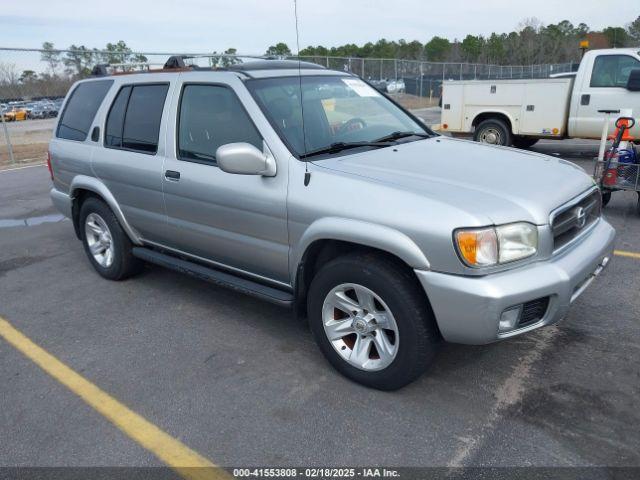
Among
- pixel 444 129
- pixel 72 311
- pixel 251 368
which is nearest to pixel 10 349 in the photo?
pixel 72 311

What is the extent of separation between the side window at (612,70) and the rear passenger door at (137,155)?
846 cm

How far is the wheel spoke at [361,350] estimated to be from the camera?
3236mm

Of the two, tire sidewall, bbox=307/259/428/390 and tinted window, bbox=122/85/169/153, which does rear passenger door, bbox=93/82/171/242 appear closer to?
tinted window, bbox=122/85/169/153

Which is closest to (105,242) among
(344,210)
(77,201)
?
(77,201)

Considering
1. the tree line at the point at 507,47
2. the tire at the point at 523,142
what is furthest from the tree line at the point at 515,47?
the tire at the point at 523,142

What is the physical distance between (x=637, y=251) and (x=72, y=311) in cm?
529

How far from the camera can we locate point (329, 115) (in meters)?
3.90

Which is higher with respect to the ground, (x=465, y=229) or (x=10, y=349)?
(x=465, y=229)

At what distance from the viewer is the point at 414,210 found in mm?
2809

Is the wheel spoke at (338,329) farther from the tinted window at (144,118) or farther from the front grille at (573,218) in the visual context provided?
the tinted window at (144,118)

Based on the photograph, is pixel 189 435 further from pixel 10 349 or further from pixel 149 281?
pixel 149 281

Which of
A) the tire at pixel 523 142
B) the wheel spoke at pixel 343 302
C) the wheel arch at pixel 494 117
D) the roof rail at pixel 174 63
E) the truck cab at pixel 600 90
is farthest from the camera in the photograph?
the tire at pixel 523 142

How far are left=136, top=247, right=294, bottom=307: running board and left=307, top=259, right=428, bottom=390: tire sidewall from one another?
0.27 m

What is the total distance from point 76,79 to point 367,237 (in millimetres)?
16349
